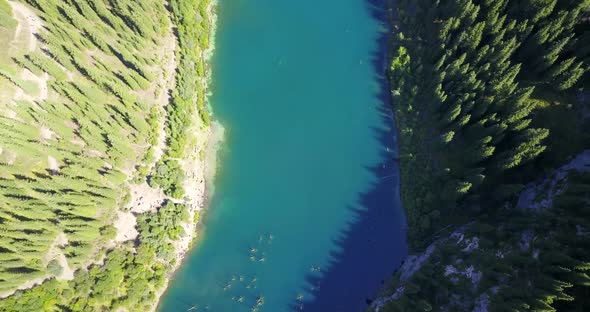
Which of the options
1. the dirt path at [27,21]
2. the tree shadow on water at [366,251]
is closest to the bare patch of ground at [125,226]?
the tree shadow on water at [366,251]

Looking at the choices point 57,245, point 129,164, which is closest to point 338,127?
point 129,164

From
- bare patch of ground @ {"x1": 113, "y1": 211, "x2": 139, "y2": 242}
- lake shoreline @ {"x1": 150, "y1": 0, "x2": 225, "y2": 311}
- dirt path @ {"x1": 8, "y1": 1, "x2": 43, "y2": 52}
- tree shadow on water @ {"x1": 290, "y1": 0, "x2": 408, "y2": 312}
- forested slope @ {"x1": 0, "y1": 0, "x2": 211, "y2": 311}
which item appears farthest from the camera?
lake shoreline @ {"x1": 150, "y1": 0, "x2": 225, "y2": 311}

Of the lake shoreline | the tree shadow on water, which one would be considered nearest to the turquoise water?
the tree shadow on water

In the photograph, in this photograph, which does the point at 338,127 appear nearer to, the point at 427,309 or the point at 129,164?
the point at 427,309

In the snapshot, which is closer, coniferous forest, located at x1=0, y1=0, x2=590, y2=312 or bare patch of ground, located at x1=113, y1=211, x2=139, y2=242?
coniferous forest, located at x1=0, y1=0, x2=590, y2=312

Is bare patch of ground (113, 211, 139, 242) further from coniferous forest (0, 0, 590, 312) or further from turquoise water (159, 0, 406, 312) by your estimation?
turquoise water (159, 0, 406, 312)

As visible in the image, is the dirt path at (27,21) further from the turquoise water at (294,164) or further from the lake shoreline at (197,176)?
the turquoise water at (294,164)
